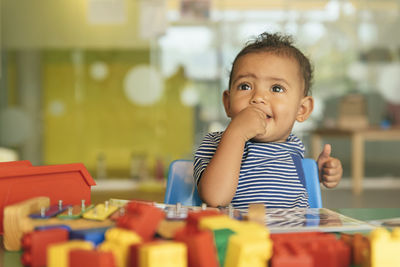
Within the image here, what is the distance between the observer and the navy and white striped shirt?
0.99m

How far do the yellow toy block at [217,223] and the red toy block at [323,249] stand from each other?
0.04 meters

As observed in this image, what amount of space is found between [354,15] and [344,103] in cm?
107

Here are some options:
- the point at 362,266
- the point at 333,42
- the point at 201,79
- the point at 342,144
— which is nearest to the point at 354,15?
the point at 333,42

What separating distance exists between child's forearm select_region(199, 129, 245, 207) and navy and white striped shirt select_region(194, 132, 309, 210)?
0.12 m

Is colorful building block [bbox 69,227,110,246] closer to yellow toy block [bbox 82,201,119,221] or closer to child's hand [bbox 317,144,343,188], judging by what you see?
yellow toy block [bbox 82,201,119,221]

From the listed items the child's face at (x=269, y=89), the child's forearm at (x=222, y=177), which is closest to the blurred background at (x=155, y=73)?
the child's face at (x=269, y=89)

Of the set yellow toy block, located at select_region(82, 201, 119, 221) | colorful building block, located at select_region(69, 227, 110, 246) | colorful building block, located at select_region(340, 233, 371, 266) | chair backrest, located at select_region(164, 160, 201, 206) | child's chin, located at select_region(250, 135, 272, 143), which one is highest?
child's chin, located at select_region(250, 135, 272, 143)

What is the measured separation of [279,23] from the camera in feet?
17.1

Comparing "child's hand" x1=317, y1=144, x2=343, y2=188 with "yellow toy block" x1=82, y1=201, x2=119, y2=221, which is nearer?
"yellow toy block" x1=82, y1=201, x2=119, y2=221

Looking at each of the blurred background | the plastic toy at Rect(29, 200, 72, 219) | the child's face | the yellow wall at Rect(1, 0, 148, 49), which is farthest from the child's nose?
the yellow wall at Rect(1, 0, 148, 49)

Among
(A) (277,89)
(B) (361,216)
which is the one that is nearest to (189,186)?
(A) (277,89)

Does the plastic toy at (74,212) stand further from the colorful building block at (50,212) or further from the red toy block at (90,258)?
the red toy block at (90,258)

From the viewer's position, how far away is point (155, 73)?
17.0 ft

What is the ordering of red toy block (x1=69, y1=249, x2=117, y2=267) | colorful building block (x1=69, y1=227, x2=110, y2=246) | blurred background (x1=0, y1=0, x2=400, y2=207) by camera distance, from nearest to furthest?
red toy block (x1=69, y1=249, x2=117, y2=267), colorful building block (x1=69, y1=227, x2=110, y2=246), blurred background (x1=0, y1=0, x2=400, y2=207)
